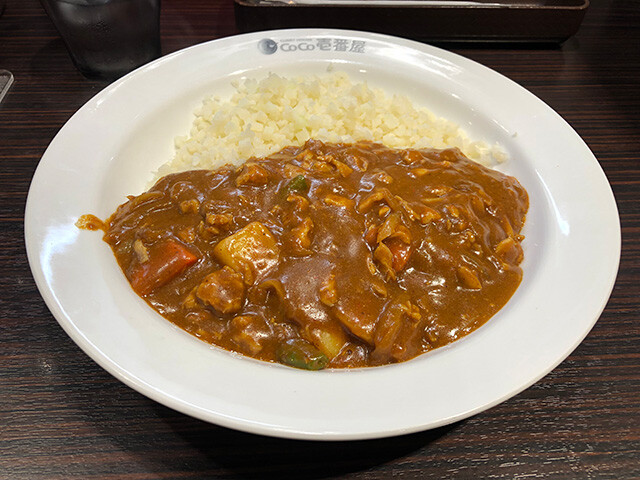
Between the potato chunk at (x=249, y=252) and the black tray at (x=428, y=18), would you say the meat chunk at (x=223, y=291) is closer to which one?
the potato chunk at (x=249, y=252)

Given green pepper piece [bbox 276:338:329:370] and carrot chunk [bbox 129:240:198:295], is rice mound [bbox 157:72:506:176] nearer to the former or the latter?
carrot chunk [bbox 129:240:198:295]

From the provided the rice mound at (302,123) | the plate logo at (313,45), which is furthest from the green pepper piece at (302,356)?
the plate logo at (313,45)

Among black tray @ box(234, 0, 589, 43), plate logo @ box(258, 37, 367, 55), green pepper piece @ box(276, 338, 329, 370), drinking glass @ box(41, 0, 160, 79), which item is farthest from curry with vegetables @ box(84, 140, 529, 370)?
black tray @ box(234, 0, 589, 43)

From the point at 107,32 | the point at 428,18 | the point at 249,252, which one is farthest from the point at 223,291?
the point at 428,18

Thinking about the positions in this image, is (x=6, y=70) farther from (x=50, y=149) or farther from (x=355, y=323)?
(x=355, y=323)

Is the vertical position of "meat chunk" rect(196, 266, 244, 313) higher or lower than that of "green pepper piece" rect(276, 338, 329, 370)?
higher

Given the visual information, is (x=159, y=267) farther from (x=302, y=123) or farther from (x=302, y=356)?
(x=302, y=123)
